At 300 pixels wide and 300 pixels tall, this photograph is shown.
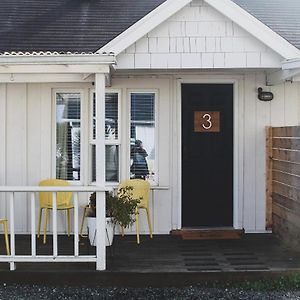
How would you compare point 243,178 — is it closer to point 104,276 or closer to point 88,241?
point 88,241

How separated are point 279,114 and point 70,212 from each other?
3523 millimetres

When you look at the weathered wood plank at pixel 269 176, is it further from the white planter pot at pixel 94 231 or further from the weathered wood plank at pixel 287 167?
the white planter pot at pixel 94 231

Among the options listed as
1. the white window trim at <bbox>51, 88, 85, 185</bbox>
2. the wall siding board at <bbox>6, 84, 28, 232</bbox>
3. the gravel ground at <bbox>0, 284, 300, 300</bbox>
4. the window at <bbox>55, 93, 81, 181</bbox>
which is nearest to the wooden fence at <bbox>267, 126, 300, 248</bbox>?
the gravel ground at <bbox>0, 284, 300, 300</bbox>

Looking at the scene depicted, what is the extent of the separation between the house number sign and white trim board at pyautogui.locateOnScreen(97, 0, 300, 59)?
1.56 meters

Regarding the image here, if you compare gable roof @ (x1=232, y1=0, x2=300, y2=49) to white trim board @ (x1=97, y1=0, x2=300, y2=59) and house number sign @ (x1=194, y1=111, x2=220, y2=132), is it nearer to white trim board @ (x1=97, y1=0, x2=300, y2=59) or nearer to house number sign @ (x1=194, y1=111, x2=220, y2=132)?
white trim board @ (x1=97, y1=0, x2=300, y2=59)

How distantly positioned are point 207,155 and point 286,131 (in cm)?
139

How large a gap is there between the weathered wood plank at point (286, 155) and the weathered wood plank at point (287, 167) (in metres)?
0.06

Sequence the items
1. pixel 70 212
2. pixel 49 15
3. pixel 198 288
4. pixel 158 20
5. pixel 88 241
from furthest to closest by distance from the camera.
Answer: pixel 49 15
pixel 70 212
pixel 88 241
pixel 158 20
pixel 198 288

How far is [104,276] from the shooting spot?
594 centimetres

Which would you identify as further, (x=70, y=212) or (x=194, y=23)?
(x=70, y=212)

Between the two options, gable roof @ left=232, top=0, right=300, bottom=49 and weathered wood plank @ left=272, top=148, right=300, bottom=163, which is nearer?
weathered wood plank @ left=272, top=148, right=300, bottom=163

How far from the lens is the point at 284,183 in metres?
7.31

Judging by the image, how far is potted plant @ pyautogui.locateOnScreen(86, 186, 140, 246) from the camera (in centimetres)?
680

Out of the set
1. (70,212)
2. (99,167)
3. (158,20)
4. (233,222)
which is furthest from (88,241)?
(158,20)
